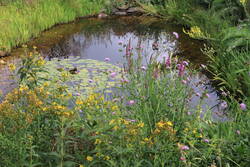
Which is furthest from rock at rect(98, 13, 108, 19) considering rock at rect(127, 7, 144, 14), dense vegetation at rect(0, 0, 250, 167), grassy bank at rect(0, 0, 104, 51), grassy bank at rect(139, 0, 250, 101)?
dense vegetation at rect(0, 0, 250, 167)

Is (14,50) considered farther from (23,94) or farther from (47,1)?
(23,94)

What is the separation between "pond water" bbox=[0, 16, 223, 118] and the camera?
229 inches

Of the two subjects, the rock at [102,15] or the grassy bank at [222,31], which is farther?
the rock at [102,15]

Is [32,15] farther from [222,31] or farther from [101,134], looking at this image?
[101,134]

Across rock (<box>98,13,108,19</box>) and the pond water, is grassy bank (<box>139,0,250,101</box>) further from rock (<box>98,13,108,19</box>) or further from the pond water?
rock (<box>98,13,108,19</box>)

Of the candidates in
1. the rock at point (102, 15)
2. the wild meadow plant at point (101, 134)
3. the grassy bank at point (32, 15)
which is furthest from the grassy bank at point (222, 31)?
the grassy bank at point (32, 15)

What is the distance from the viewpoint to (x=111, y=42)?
703cm

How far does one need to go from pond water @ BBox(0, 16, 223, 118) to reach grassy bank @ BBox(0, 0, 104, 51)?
0.62ft

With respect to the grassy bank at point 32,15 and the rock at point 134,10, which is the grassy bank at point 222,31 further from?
the grassy bank at point 32,15

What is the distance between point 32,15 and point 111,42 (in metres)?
1.97

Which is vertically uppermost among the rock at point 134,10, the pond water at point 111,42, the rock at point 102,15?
the rock at point 134,10

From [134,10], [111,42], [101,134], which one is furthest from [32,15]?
[101,134]

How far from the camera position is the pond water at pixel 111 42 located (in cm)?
582

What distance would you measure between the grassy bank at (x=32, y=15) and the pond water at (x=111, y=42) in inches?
7.4
